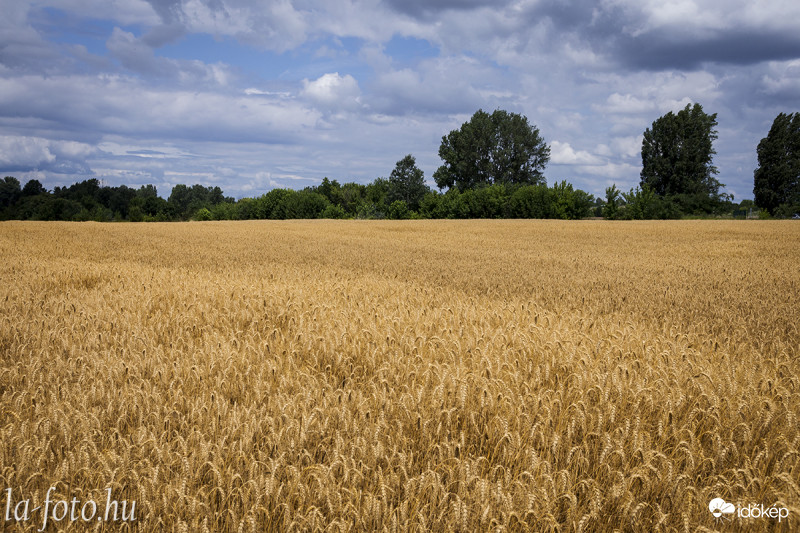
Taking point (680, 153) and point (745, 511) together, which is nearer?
point (745, 511)

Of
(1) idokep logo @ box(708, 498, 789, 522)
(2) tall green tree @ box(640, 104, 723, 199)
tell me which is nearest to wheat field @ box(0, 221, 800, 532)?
(1) idokep logo @ box(708, 498, 789, 522)

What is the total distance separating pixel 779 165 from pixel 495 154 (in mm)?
35502

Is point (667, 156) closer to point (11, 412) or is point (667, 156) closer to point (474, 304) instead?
point (474, 304)

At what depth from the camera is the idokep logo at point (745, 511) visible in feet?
6.65

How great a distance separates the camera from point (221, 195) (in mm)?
151875

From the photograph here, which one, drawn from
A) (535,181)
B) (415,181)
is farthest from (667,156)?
(415,181)

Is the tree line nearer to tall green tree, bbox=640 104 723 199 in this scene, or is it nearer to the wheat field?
tall green tree, bbox=640 104 723 199

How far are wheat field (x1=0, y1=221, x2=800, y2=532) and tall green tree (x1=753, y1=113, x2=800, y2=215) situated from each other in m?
68.3

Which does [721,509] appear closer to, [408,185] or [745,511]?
[745,511]

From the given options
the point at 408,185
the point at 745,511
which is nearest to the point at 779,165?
the point at 408,185

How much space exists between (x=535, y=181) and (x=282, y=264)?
7038cm

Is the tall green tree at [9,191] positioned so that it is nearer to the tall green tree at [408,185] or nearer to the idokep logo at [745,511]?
the tall green tree at [408,185]

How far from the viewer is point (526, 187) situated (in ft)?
202

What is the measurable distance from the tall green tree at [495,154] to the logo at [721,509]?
75.3m
